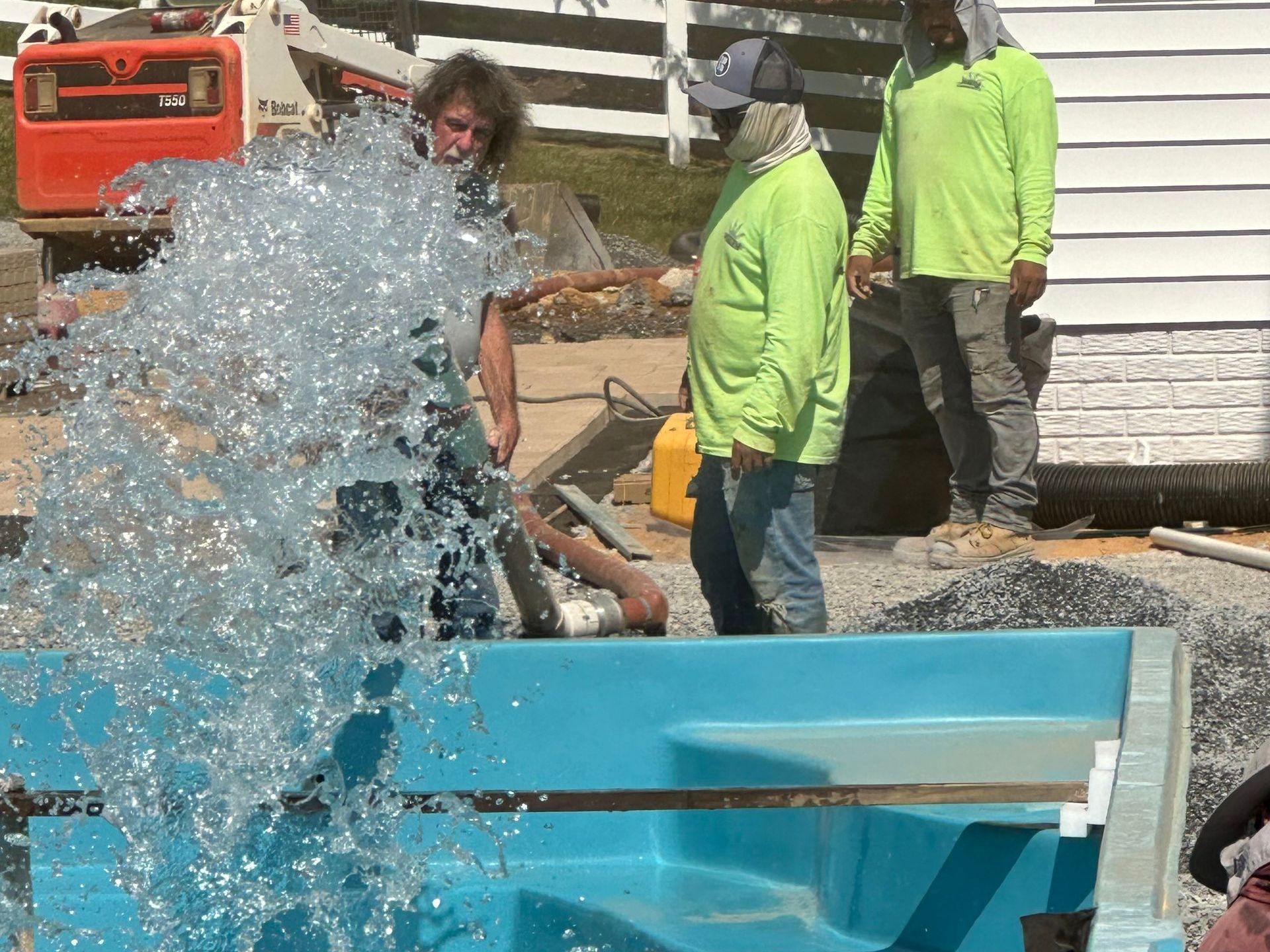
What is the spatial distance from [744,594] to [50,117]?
27.4ft

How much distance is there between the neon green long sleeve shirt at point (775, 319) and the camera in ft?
13.4

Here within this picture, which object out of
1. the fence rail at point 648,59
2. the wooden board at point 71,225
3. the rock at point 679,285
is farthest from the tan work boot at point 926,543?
the fence rail at point 648,59

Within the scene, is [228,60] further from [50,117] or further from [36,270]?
[36,270]

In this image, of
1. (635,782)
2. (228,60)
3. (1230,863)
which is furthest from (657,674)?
(228,60)

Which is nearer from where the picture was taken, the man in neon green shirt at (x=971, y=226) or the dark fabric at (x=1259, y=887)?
the dark fabric at (x=1259, y=887)

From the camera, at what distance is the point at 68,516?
352 centimetres

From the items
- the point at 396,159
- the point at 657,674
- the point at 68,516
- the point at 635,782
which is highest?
the point at 396,159

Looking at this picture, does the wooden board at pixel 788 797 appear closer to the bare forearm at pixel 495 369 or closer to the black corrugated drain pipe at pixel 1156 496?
the bare forearm at pixel 495 369

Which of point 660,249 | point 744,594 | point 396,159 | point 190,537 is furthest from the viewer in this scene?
point 660,249

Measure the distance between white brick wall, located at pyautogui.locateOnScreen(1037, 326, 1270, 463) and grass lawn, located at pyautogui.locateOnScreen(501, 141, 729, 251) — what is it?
27.1 ft

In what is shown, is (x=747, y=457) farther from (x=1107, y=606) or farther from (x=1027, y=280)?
(x=1027, y=280)

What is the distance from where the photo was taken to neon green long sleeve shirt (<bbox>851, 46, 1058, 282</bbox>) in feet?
18.6

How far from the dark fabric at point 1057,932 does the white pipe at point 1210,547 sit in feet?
11.5

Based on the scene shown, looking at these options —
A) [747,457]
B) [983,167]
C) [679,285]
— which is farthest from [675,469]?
[679,285]
